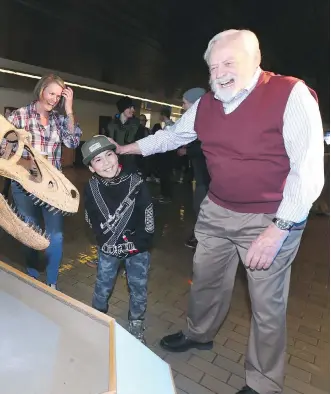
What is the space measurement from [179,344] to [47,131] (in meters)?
1.62

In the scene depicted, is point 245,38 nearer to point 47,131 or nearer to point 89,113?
point 47,131

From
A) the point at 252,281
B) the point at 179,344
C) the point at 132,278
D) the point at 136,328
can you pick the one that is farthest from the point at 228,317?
the point at 252,281

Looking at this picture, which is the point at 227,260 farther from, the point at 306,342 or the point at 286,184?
the point at 306,342

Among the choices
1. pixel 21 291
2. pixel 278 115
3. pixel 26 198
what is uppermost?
pixel 278 115

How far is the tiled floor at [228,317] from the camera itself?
2227 millimetres

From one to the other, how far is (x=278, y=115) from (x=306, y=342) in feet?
5.83

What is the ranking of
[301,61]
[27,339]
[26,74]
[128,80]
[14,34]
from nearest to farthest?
[27,339], [14,34], [301,61], [26,74], [128,80]

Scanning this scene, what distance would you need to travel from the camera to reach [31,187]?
1.49 metres

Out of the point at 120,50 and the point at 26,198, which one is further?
the point at 120,50

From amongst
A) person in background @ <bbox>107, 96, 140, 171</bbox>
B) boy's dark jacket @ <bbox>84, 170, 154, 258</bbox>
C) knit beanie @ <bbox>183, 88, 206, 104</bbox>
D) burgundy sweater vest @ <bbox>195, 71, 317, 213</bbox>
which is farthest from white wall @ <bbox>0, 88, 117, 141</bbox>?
burgundy sweater vest @ <bbox>195, 71, 317, 213</bbox>

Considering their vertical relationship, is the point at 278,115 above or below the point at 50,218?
above

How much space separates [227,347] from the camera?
2504 mm

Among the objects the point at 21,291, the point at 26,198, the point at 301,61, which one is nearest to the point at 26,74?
the point at 301,61

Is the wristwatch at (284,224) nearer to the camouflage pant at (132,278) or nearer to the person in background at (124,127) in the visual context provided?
the camouflage pant at (132,278)
